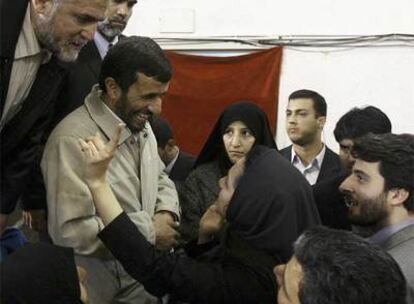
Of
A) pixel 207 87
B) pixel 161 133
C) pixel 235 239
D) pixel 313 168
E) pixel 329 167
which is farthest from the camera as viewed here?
pixel 207 87

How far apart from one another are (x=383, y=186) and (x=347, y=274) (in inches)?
35.7

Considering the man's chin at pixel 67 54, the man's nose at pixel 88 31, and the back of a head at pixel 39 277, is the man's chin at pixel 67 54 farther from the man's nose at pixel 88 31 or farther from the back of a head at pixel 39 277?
the back of a head at pixel 39 277

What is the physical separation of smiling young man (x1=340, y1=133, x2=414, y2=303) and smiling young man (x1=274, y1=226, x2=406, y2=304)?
589mm

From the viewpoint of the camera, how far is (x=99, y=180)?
5.75 feet

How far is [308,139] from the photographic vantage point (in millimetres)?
4234

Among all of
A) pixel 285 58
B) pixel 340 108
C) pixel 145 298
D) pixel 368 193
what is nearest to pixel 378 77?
pixel 340 108

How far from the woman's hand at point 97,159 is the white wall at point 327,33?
412cm

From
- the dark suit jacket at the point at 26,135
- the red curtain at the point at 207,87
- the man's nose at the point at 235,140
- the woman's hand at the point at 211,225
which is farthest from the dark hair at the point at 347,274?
the red curtain at the point at 207,87

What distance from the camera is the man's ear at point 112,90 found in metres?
2.04

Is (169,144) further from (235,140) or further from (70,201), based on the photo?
(70,201)

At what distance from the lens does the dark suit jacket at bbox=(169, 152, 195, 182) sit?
362cm

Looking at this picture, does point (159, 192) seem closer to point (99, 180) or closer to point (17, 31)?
point (99, 180)

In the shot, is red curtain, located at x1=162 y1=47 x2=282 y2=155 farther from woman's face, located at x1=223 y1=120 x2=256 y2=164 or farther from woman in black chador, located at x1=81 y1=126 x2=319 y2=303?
woman in black chador, located at x1=81 y1=126 x2=319 y2=303

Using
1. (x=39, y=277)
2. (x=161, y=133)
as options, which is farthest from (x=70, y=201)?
(x=161, y=133)
